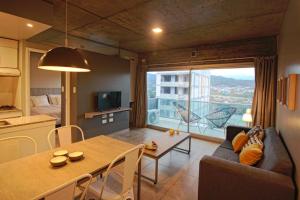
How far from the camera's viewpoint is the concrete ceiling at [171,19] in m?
2.35

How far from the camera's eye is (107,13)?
2705 mm

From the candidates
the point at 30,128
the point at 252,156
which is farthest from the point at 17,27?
the point at 252,156

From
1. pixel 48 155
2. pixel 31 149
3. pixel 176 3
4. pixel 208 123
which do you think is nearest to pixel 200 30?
pixel 176 3

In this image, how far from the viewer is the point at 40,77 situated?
6.12m

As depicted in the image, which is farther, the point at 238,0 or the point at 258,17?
the point at 258,17

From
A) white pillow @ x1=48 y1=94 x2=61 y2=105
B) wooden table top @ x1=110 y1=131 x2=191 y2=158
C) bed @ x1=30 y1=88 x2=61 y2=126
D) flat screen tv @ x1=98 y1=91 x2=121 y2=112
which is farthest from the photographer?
white pillow @ x1=48 y1=94 x2=61 y2=105

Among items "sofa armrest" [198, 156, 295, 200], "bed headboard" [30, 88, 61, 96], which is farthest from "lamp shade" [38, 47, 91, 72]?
"bed headboard" [30, 88, 61, 96]

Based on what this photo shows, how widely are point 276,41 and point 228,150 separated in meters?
2.58

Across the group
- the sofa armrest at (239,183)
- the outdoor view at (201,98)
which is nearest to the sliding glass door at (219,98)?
the outdoor view at (201,98)

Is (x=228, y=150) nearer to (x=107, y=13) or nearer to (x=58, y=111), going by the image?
(x=107, y=13)

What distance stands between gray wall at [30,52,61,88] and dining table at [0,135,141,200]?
5.27 meters

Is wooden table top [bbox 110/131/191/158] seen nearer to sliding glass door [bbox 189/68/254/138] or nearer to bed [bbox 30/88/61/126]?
sliding glass door [bbox 189/68/254/138]

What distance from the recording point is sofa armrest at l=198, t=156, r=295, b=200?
1462mm

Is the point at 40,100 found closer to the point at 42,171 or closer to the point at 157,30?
the point at 157,30
